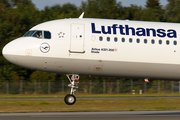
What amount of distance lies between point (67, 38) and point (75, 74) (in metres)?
2.96

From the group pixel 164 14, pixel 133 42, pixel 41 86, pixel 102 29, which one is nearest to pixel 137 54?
pixel 133 42

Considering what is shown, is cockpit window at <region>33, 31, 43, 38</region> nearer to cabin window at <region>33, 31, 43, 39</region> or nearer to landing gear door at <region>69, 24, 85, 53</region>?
cabin window at <region>33, 31, 43, 39</region>

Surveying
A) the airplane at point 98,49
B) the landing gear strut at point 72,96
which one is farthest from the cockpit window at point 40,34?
the landing gear strut at point 72,96

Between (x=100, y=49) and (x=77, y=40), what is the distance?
171 cm

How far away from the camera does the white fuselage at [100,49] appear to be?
2103 centimetres

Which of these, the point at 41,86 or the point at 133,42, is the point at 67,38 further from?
the point at 41,86

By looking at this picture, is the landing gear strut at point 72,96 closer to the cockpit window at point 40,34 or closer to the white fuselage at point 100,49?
the white fuselage at point 100,49

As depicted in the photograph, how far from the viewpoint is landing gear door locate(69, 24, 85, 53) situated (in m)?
21.0

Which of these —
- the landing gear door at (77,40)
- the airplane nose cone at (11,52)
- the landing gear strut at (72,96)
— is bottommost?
the landing gear strut at (72,96)

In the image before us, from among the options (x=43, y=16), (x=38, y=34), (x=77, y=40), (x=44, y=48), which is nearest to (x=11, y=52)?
(x=44, y=48)

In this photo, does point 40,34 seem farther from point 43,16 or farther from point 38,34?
point 43,16

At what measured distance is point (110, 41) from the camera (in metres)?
21.4

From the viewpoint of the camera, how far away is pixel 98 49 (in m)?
21.1

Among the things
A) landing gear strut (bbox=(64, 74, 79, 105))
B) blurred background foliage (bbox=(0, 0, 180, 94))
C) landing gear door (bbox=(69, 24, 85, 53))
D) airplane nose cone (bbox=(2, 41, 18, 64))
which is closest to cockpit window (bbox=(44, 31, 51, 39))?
landing gear door (bbox=(69, 24, 85, 53))
